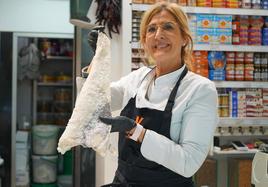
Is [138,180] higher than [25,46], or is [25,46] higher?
[25,46]

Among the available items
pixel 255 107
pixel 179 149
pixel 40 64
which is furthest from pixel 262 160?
pixel 40 64

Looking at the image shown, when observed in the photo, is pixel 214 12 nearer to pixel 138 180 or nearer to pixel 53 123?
pixel 138 180

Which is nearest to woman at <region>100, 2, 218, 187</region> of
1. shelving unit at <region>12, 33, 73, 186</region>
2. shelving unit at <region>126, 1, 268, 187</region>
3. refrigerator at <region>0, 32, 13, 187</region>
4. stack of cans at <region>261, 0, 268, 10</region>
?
shelving unit at <region>126, 1, 268, 187</region>

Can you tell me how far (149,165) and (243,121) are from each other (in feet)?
5.37

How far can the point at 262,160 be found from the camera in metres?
2.60

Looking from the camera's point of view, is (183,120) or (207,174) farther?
(207,174)

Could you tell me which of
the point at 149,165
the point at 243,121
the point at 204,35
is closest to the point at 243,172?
the point at 243,121

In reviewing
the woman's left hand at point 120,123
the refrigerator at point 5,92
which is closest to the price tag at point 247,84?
the woman's left hand at point 120,123

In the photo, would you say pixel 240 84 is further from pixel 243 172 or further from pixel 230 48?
pixel 243 172

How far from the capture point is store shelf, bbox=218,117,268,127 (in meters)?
3.02

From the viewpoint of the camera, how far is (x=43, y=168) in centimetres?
518

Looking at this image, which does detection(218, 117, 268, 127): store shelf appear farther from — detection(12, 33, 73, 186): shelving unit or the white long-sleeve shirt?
detection(12, 33, 73, 186): shelving unit

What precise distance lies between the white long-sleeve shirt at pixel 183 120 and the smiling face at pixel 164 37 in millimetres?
101

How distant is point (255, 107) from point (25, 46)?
325cm
